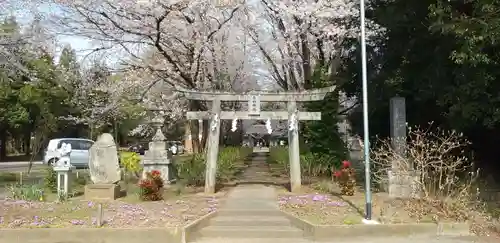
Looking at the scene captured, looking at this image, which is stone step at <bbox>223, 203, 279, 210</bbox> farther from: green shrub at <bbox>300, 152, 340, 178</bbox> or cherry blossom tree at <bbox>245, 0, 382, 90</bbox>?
cherry blossom tree at <bbox>245, 0, 382, 90</bbox>

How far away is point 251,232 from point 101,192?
16.5 ft

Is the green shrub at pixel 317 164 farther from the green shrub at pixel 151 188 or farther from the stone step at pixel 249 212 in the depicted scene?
the green shrub at pixel 151 188

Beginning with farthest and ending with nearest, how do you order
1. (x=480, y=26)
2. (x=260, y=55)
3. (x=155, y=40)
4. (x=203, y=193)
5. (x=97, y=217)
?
(x=260, y=55) → (x=155, y=40) → (x=203, y=193) → (x=480, y=26) → (x=97, y=217)

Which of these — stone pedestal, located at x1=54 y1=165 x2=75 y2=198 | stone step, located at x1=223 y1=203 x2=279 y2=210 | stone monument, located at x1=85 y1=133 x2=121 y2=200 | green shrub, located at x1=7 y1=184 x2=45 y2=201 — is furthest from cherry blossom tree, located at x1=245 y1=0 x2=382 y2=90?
green shrub, located at x1=7 y1=184 x2=45 y2=201

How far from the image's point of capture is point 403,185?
14.7 metres

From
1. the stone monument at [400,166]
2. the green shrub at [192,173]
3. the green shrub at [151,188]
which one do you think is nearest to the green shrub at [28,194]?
the green shrub at [151,188]

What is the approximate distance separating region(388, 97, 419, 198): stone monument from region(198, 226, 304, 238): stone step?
3.32 metres

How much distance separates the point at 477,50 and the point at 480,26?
0.54 m

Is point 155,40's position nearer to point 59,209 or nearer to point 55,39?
point 55,39

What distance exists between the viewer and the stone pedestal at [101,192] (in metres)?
14.5

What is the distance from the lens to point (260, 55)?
1165 inches

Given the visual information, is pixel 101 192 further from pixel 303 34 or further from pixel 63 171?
pixel 303 34

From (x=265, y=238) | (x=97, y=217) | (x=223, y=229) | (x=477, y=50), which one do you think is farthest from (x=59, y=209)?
(x=477, y=50)

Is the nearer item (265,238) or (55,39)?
(265,238)
